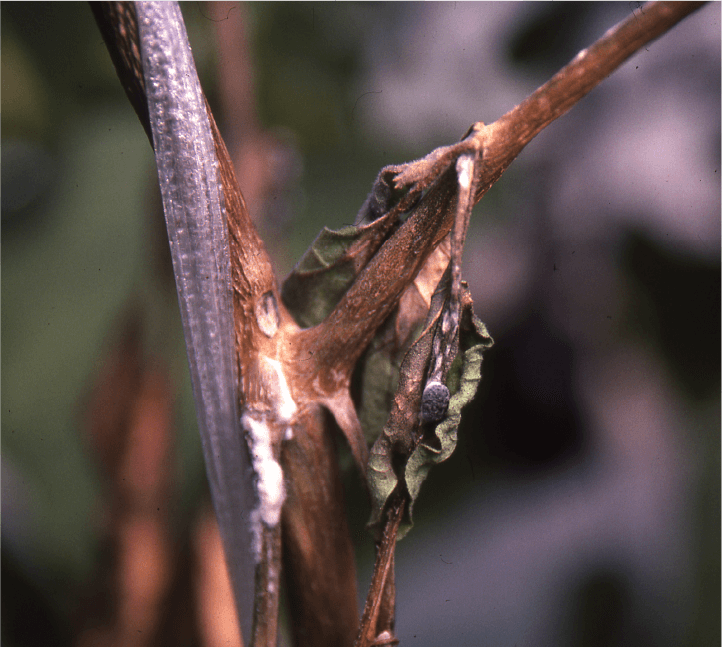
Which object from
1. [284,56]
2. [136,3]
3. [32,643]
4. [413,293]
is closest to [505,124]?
[413,293]

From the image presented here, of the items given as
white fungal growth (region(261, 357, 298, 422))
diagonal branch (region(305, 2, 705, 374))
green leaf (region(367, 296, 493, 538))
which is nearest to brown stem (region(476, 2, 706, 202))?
diagonal branch (region(305, 2, 705, 374))

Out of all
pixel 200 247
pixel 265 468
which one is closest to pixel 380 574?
pixel 265 468

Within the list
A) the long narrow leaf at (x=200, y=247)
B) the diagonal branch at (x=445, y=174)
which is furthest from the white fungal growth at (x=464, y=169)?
the long narrow leaf at (x=200, y=247)

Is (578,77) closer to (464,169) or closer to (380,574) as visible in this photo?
(464,169)

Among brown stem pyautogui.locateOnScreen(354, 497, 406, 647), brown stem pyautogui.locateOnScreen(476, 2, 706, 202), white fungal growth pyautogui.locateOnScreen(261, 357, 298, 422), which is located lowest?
brown stem pyautogui.locateOnScreen(354, 497, 406, 647)

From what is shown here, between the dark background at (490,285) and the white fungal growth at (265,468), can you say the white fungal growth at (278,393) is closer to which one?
the white fungal growth at (265,468)

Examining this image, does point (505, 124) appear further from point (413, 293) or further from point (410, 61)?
point (410, 61)

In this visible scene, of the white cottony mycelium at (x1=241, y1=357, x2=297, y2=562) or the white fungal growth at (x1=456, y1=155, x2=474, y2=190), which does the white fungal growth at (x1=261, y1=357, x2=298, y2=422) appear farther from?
the white fungal growth at (x1=456, y1=155, x2=474, y2=190)
